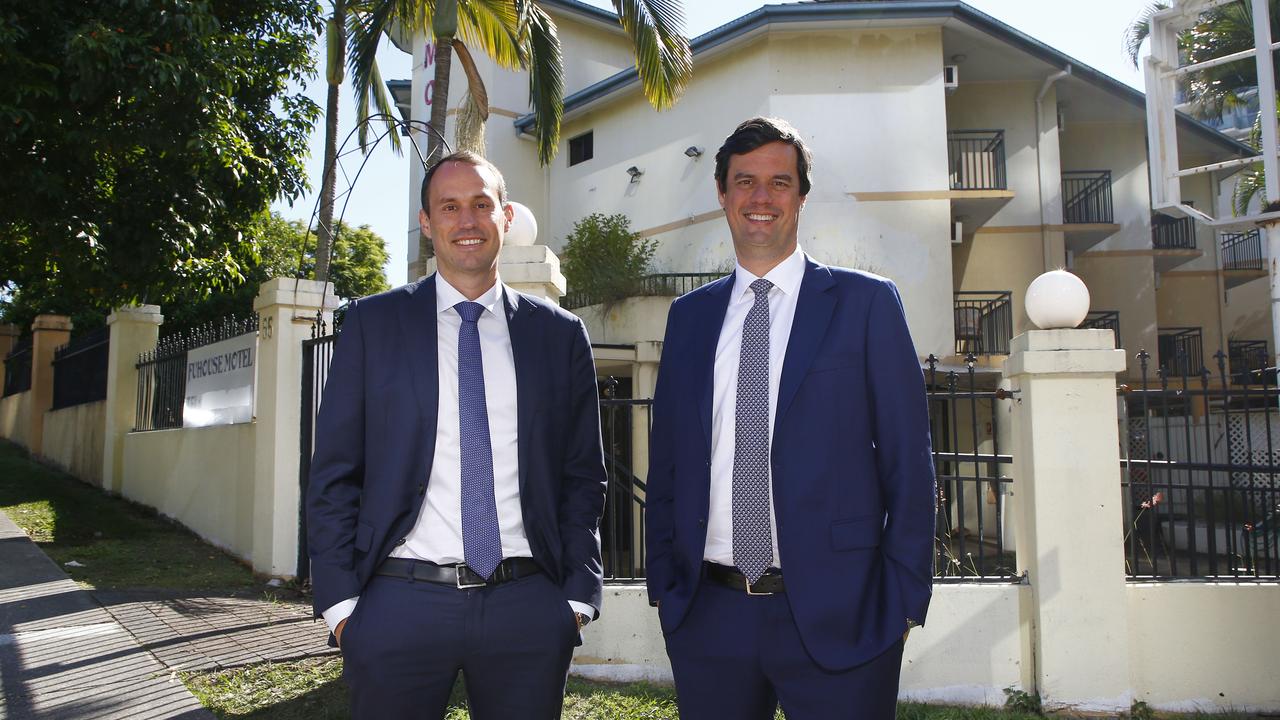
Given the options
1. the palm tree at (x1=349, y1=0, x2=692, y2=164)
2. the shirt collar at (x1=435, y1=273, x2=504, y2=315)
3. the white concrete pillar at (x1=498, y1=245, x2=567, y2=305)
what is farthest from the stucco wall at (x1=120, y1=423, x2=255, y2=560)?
the shirt collar at (x1=435, y1=273, x2=504, y2=315)

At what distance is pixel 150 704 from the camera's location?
4395mm

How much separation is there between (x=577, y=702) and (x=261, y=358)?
4.62 metres

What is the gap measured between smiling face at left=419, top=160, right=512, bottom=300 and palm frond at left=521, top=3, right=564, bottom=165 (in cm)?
769

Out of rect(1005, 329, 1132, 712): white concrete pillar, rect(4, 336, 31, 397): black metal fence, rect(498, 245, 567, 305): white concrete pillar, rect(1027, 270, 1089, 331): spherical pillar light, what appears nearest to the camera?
rect(1005, 329, 1132, 712): white concrete pillar

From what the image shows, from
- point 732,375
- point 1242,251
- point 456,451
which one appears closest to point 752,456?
point 732,375

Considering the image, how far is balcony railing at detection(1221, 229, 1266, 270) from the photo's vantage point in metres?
24.0

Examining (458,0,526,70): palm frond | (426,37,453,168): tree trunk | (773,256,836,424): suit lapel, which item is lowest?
(773,256,836,424): suit lapel

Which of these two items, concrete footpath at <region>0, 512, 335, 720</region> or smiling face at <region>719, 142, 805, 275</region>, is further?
concrete footpath at <region>0, 512, 335, 720</region>

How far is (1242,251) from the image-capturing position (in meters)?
24.6

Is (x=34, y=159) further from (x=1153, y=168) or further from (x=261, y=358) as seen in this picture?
(x=1153, y=168)

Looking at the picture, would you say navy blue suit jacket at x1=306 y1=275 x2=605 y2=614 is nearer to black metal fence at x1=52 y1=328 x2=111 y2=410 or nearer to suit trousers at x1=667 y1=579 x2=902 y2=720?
suit trousers at x1=667 y1=579 x2=902 y2=720

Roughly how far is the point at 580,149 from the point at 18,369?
12.2 m

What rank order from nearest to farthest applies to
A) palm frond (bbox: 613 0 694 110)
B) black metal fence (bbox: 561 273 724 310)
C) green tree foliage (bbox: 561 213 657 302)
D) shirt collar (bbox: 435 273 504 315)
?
1. shirt collar (bbox: 435 273 504 315)
2. palm frond (bbox: 613 0 694 110)
3. black metal fence (bbox: 561 273 724 310)
4. green tree foliage (bbox: 561 213 657 302)

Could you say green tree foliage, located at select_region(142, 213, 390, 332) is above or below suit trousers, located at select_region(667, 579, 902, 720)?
above
